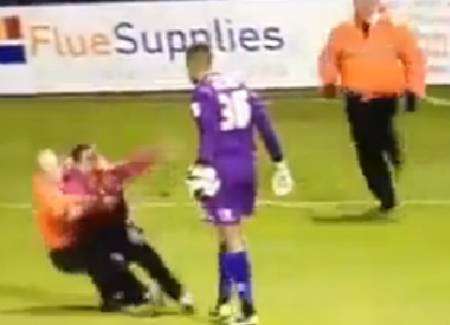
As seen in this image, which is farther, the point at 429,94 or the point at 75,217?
the point at 429,94

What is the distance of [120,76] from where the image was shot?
2083cm

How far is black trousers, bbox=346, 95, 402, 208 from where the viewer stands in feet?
44.2

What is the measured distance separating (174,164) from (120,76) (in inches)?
188

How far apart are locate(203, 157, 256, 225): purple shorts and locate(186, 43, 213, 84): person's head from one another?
519 millimetres

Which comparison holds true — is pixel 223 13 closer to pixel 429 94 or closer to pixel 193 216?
pixel 429 94

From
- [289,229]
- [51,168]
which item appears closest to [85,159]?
[51,168]

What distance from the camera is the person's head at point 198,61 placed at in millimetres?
9516

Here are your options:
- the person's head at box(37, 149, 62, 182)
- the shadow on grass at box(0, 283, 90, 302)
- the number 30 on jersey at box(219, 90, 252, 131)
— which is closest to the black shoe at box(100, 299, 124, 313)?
the shadow on grass at box(0, 283, 90, 302)

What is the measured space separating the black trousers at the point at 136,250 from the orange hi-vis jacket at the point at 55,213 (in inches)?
7.7

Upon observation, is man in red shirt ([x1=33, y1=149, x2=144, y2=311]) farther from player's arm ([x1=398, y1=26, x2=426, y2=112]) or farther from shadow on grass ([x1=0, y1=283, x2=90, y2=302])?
player's arm ([x1=398, y1=26, x2=426, y2=112])

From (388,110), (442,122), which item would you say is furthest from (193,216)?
(442,122)

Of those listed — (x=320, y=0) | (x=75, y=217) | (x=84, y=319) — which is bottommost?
(x=84, y=319)

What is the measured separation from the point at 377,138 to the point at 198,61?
4215 mm

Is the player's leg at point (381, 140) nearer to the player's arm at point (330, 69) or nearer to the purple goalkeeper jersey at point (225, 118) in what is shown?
the player's arm at point (330, 69)
